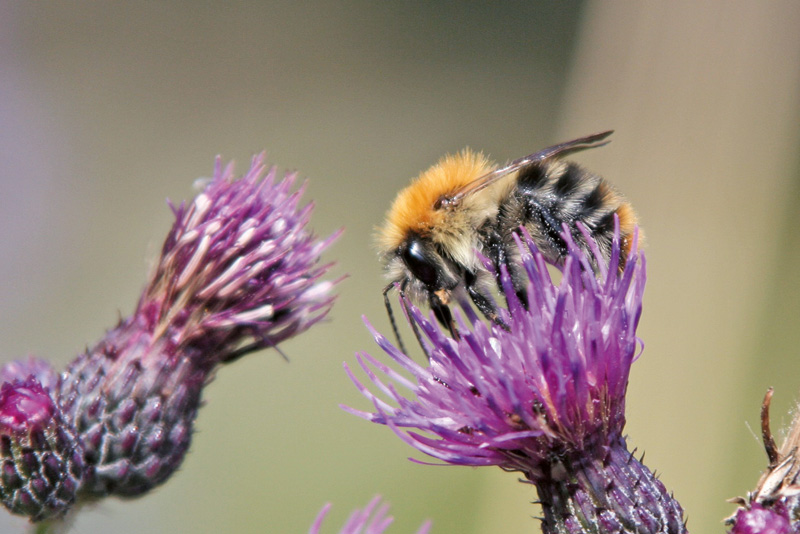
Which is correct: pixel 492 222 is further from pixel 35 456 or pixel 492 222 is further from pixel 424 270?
pixel 35 456

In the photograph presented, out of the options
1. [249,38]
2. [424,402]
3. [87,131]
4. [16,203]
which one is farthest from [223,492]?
[249,38]

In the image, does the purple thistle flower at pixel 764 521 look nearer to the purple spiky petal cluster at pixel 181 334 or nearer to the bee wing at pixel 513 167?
the bee wing at pixel 513 167

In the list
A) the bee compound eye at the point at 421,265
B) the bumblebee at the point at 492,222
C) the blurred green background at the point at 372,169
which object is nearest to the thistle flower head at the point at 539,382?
the bumblebee at the point at 492,222

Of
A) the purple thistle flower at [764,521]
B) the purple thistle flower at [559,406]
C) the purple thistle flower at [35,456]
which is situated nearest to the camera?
the purple thistle flower at [764,521]

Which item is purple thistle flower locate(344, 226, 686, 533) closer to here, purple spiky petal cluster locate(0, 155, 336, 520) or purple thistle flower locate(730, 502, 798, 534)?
purple thistle flower locate(730, 502, 798, 534)

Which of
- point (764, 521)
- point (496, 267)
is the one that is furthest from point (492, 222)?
point (764, 521)

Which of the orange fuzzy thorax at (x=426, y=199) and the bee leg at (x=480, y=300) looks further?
the orange fuzzy thorax at (x=426, y=199)
